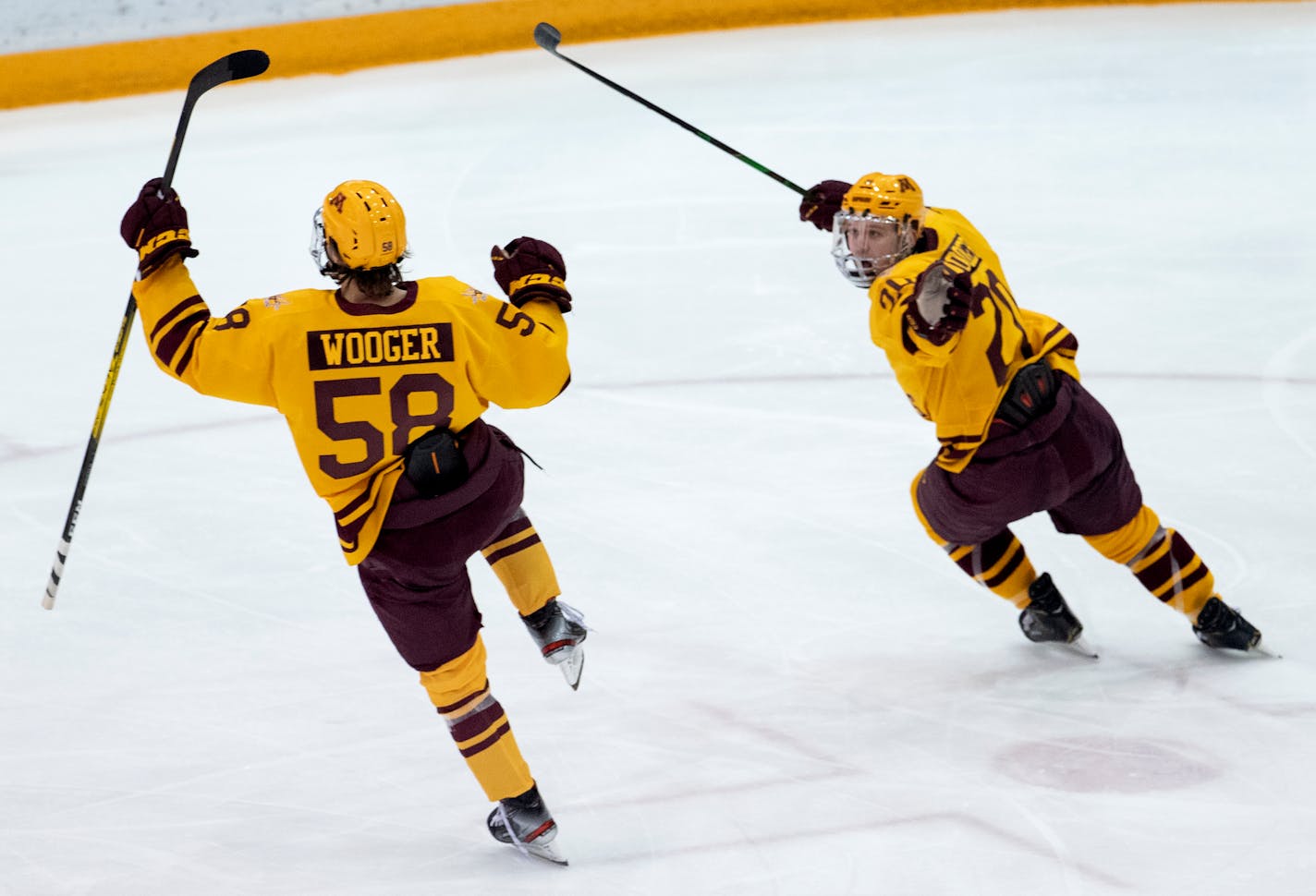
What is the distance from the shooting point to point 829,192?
314 cm

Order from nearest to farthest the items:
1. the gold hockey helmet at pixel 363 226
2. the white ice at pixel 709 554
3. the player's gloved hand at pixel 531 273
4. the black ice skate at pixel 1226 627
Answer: the gold hockey helmet at pixel 363 226 → the player's gloved hand at pixel 531 273 → the white ice at pixel 709 554 → the black ice skate at pixel 1226 627

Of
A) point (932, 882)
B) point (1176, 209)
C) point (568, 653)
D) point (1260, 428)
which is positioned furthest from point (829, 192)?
point (1176, 209)

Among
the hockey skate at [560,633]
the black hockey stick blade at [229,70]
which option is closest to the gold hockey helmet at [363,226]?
the black hockey stick blade at [229,70]

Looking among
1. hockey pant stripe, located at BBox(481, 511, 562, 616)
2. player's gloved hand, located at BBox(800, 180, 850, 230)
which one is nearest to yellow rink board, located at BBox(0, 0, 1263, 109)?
player's gloved hand, located at BBox(800, 180, 850, 230)

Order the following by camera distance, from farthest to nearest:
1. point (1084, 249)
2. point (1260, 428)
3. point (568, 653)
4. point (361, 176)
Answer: point (361, 176) → point (1084, 249) → point (1260, 428) → point (568, 653)

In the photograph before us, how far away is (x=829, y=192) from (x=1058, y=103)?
414cm

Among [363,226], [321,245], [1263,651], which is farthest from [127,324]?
[1263,651]

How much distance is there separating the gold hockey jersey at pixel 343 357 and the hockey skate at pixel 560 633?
498 millimetres

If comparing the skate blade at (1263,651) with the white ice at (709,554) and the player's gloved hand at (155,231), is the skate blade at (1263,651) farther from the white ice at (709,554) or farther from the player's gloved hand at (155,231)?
the player's gloved hand at (155,231)

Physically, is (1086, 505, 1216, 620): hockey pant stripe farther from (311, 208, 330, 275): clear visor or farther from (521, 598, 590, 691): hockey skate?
(311, 208, 330, 275): clear visor

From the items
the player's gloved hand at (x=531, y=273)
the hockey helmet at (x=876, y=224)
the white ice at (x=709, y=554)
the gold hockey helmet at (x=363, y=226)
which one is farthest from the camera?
the hockey helmet at (x=876, y=224)

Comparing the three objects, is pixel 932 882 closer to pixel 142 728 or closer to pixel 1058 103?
pixel 142 728

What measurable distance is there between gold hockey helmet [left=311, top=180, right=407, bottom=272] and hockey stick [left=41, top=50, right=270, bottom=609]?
12.7 inches

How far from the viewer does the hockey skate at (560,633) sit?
2.87 metres
